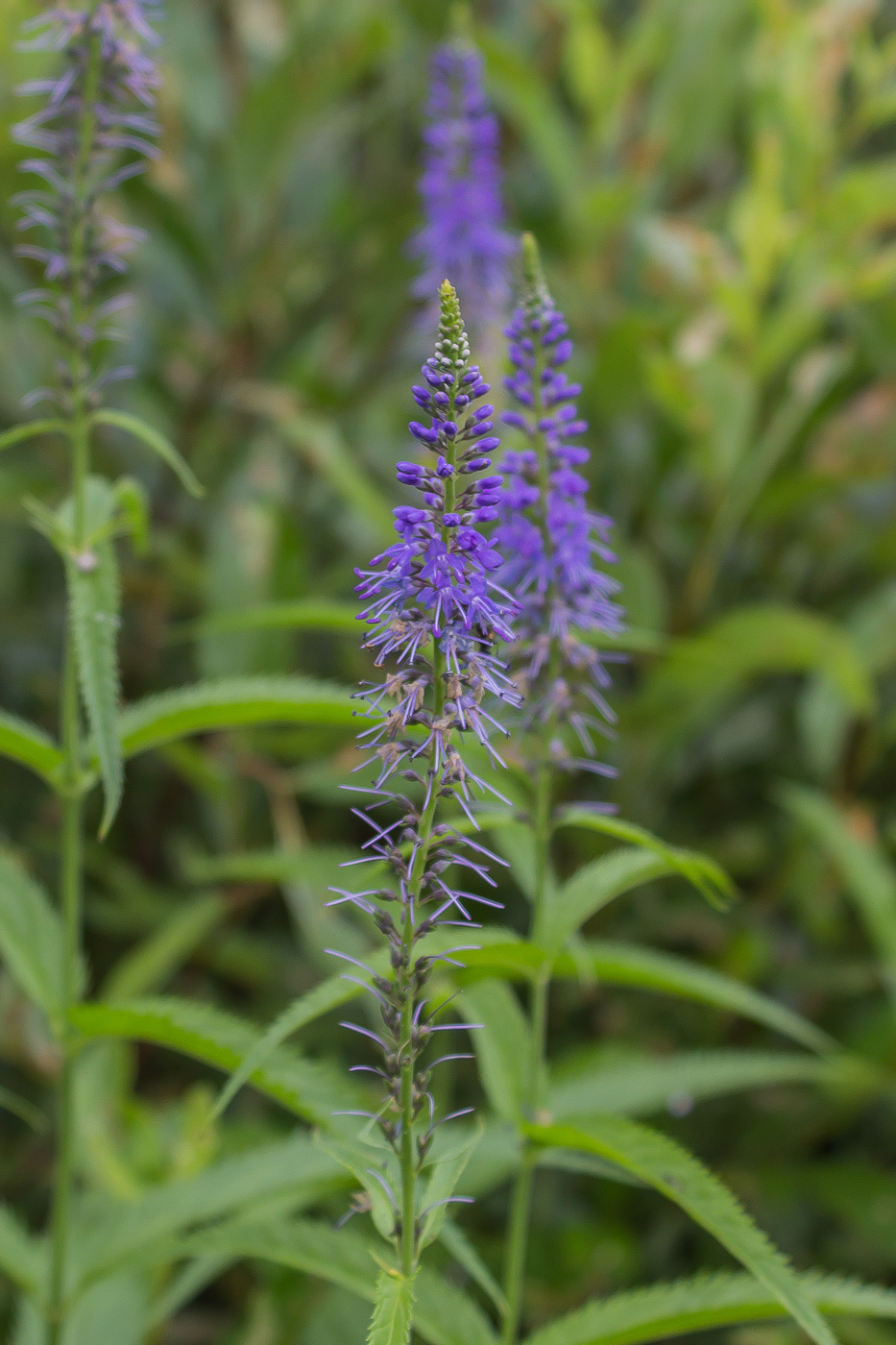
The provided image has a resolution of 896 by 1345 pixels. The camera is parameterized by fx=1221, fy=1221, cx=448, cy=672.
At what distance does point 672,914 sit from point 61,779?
2.37 m

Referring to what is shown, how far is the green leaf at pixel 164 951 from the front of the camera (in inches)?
136

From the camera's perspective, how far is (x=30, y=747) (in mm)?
2070

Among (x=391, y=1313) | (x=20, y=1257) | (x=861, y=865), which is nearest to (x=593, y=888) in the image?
(x=391, y=1313)

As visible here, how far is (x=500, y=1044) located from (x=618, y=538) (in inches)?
94.4

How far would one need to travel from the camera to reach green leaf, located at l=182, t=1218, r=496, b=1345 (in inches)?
76.2

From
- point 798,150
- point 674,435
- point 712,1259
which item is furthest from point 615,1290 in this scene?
point 798,150

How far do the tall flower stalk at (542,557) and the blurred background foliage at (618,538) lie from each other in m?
1.15

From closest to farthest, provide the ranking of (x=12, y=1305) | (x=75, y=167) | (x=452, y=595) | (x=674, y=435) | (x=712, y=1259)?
(x=452, y=595) → (x=75, y=167) → (x=12, y=1305) → (x=712, y=1259) → (x=674, y=435)

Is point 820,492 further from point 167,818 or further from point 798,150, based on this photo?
point 167,818

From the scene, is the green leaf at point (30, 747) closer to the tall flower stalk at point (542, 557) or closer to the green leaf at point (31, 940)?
the green leaf at point (31, 940)

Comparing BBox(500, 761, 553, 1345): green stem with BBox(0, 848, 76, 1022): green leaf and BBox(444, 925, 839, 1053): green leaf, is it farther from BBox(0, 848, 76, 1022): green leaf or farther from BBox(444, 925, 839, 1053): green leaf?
BBox(0, 848, 76, 1022): green leaf

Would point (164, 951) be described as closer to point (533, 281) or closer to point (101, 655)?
point (101, 655)

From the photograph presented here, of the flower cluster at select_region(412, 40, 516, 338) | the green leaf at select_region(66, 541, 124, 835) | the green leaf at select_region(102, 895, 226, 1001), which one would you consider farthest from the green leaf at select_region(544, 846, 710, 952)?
the flower cluster at select_region(412, 40, 516, 338)

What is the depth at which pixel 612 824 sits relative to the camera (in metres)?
1.89
